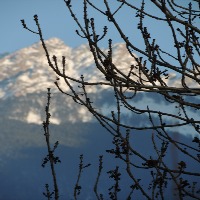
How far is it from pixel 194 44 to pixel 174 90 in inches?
62.0

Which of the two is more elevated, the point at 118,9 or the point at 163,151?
the point at 118,9

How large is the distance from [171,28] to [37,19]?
1.50 m

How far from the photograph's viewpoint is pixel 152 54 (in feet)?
15.0

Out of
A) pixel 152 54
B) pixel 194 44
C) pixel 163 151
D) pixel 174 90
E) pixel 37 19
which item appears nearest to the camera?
pixel 174 90

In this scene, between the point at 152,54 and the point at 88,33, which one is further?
the point at 152,54

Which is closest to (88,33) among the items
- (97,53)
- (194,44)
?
(97,53)

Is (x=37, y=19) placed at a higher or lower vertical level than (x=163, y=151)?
higher

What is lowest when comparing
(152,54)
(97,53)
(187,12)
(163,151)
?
(163,151)

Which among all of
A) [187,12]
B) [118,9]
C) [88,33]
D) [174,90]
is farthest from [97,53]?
[187,12]

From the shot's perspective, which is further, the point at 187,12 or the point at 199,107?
the point at 187,12

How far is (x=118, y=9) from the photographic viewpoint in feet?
14.4

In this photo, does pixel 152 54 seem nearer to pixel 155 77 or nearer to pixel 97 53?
pixel 155 77

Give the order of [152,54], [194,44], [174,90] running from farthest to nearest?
[194,44] → [152,54] → [174,90]

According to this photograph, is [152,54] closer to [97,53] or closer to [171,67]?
[171,67]
